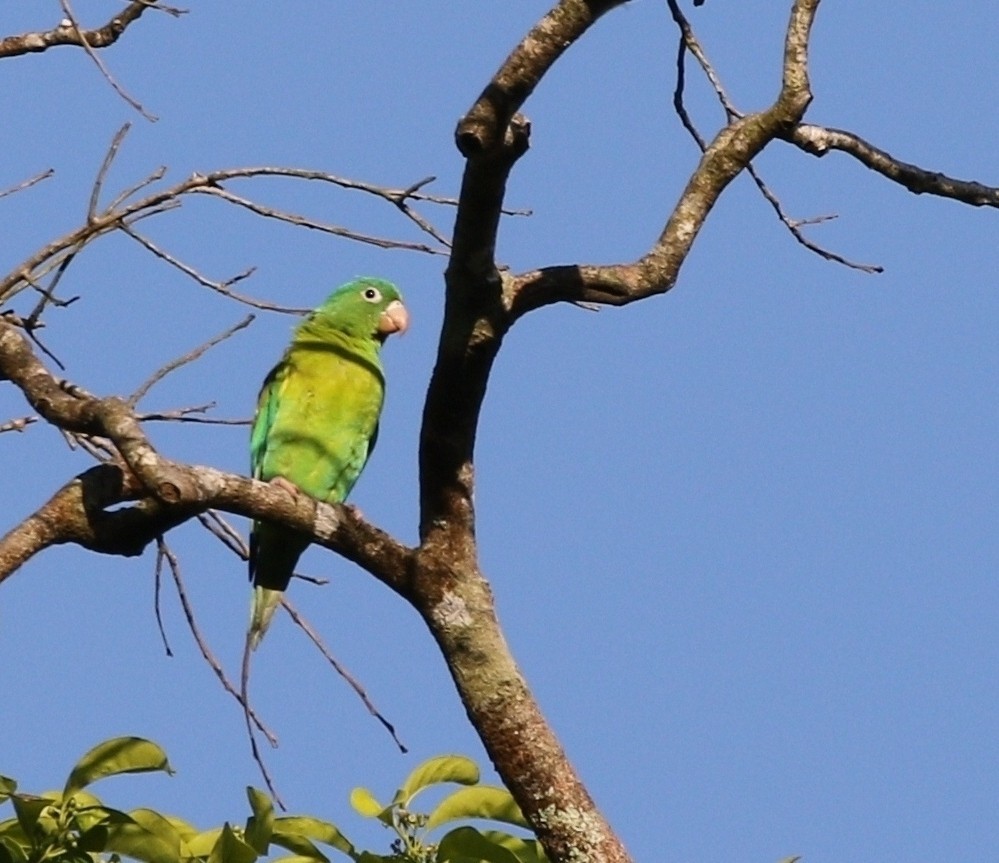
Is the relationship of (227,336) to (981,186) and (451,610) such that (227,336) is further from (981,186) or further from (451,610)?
(981,186)

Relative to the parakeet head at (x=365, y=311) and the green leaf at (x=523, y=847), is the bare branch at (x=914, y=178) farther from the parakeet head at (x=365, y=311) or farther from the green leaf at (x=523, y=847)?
the parakeet head at (x=365, y=311)

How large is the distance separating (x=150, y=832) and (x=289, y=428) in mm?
3032

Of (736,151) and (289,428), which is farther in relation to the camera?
(289,428)

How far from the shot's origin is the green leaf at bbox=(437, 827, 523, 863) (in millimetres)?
2641

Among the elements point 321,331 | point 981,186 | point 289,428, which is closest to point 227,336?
point 981,186

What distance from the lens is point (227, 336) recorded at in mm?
3242

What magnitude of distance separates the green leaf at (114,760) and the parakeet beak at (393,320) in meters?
3.64

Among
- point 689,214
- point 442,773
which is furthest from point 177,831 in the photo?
point 689,214

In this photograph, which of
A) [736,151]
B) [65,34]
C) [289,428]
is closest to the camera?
[736,151]

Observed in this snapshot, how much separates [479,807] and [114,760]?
28.9 inches

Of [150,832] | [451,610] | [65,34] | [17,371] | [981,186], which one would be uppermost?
[65,34]

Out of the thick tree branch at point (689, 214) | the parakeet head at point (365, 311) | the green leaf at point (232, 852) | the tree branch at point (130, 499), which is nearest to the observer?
the green leaf at point (232, 852)

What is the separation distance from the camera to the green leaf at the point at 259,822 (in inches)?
98.9

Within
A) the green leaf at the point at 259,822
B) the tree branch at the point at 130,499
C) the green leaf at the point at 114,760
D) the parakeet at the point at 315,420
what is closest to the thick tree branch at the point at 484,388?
the tree branch at the point at 130,499
